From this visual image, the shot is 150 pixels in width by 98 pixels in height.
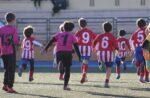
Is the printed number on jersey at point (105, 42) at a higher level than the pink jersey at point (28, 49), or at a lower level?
higher

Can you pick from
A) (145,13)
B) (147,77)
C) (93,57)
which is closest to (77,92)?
(147,77)

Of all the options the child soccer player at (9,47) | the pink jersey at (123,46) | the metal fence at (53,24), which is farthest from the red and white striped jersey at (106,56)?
the metal fence at (53,24)

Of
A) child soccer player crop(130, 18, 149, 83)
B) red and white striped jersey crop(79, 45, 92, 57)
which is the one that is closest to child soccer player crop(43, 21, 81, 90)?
red and white striped jersey crop(79, 45, 92, 57)

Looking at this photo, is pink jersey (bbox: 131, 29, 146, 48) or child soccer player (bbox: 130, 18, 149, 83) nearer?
child soccer player (bbox: 130, 18, 149, 83)

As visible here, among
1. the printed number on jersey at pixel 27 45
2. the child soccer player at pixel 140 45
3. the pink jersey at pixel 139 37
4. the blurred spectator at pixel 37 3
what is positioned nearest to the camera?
the child soccer player at pixel 140 45

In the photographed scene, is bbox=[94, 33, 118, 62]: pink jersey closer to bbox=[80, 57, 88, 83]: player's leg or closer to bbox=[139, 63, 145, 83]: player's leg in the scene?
bbox=[80, 57, 88, 83]: player's leg

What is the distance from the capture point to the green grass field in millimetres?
15406

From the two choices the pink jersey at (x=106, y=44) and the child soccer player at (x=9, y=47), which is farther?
the pink jersey at (x=106, y=44)

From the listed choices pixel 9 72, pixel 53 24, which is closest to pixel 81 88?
pixel 9 72

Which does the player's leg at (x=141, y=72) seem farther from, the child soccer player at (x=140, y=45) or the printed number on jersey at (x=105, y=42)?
the printed number on jersey at (x=105, y=42)

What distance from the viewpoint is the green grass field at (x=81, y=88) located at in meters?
15.4

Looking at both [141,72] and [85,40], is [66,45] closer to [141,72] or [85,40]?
[85,40]

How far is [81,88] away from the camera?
56.1 ft

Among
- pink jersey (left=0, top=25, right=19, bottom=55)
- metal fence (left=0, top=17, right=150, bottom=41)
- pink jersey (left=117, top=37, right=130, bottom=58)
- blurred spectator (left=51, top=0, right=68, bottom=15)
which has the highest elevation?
pink jersey (left=0, top=25, right=19, bottom=55)
